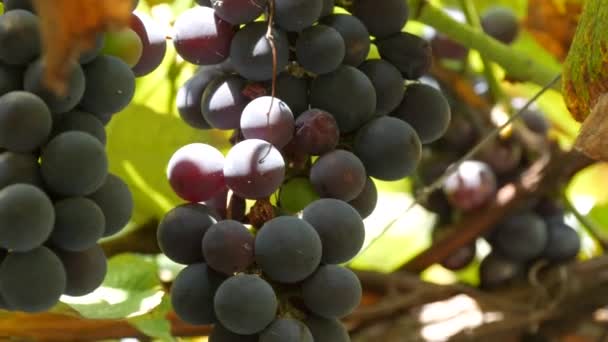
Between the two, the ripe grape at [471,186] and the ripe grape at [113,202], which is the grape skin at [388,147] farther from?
the ripe grape at [471,186]

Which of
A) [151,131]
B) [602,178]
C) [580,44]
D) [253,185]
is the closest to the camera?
[253,185]

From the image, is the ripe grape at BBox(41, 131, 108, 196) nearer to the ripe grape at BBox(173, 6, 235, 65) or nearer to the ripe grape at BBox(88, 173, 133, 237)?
the ripe grape at BBox(88, 173, 133, 237)

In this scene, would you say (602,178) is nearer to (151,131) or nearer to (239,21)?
(151,131)

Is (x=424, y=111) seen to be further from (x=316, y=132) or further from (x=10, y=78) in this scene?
(x=10, y=78)

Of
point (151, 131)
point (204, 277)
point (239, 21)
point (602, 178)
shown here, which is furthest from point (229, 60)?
point (602, 178)

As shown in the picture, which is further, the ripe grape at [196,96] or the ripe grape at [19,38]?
the ripe grape at [196,96]

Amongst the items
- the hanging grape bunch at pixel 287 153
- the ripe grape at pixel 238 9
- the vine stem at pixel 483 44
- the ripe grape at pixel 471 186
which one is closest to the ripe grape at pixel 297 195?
the hanging grape bunch at pixel 287 153

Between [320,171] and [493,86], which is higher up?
[320,171]

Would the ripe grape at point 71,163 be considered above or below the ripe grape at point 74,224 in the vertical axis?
above
